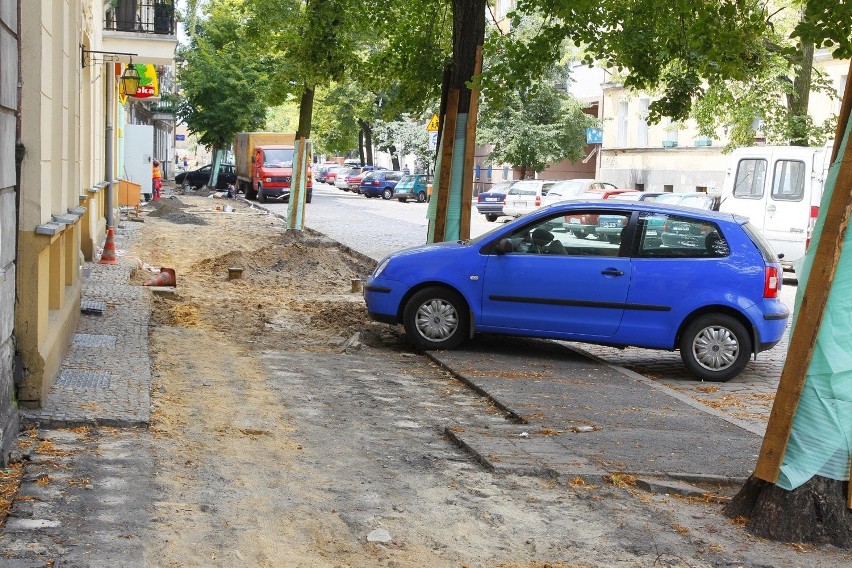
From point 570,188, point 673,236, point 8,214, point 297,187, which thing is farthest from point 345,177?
point 8,214

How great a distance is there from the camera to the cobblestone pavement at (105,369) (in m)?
7.20

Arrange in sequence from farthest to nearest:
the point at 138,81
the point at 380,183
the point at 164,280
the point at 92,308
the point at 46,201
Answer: the point at 380,183
the point at 138,81
the point at 164,280
the point at 92,308
the point at 46,201

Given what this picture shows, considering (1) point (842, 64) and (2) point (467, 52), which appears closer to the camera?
(2) point (467, 52)

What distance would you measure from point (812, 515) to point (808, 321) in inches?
37.9

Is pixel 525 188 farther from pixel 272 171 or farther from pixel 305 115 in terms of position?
pixel 305 115

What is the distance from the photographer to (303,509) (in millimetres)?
5855

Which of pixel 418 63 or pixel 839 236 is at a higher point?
pixel 418 63

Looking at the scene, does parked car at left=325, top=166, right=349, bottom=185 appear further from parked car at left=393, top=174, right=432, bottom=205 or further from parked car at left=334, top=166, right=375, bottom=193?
parked car at left=393, top=174, right=432, bottom=205

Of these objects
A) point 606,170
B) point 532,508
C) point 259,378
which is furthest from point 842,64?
point 532,508

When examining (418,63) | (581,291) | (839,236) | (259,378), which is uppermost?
(418,63)

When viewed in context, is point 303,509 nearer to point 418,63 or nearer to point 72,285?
point 72,285

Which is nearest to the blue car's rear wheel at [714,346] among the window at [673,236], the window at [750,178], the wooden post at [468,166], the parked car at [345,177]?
the window at [673,236]

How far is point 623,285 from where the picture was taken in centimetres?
1069

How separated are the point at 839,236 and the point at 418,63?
11.1 metres
